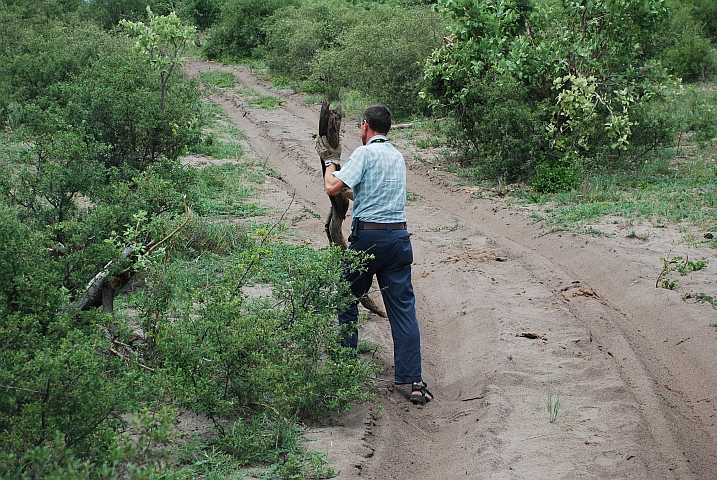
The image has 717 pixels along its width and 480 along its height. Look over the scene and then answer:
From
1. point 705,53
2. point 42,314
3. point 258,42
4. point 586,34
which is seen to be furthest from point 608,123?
point 258,42

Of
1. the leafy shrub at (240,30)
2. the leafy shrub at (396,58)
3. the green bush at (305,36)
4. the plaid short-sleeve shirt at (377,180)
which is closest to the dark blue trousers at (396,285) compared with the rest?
the plaid short-sleeve shirt at (377,180)

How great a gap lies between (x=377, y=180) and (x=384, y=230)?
0.34 metres

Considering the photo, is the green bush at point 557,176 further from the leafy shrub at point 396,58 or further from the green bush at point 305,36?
the green bush at point 305,36

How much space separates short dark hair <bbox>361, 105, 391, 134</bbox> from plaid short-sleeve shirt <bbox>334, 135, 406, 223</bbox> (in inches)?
2.4

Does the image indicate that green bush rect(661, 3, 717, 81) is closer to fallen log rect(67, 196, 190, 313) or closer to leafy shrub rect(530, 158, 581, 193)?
leafy shrub rect(530, 158, 581, 193)

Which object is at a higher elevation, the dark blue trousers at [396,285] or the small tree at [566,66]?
the small tree at [566,66]

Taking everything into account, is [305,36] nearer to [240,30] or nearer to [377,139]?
[240,30]

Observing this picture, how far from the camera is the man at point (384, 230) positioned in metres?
4.86

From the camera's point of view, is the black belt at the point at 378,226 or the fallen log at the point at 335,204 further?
the fallen log at the point at 335,204

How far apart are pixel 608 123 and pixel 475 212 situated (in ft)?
7.58

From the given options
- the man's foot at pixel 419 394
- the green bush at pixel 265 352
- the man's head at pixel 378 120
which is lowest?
the man's foot at pixel 419 394

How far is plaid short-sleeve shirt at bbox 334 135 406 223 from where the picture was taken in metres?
4.83

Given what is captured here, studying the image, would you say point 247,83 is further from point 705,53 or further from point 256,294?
point 256,294

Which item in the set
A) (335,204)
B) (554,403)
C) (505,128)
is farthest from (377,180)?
(505,128)
